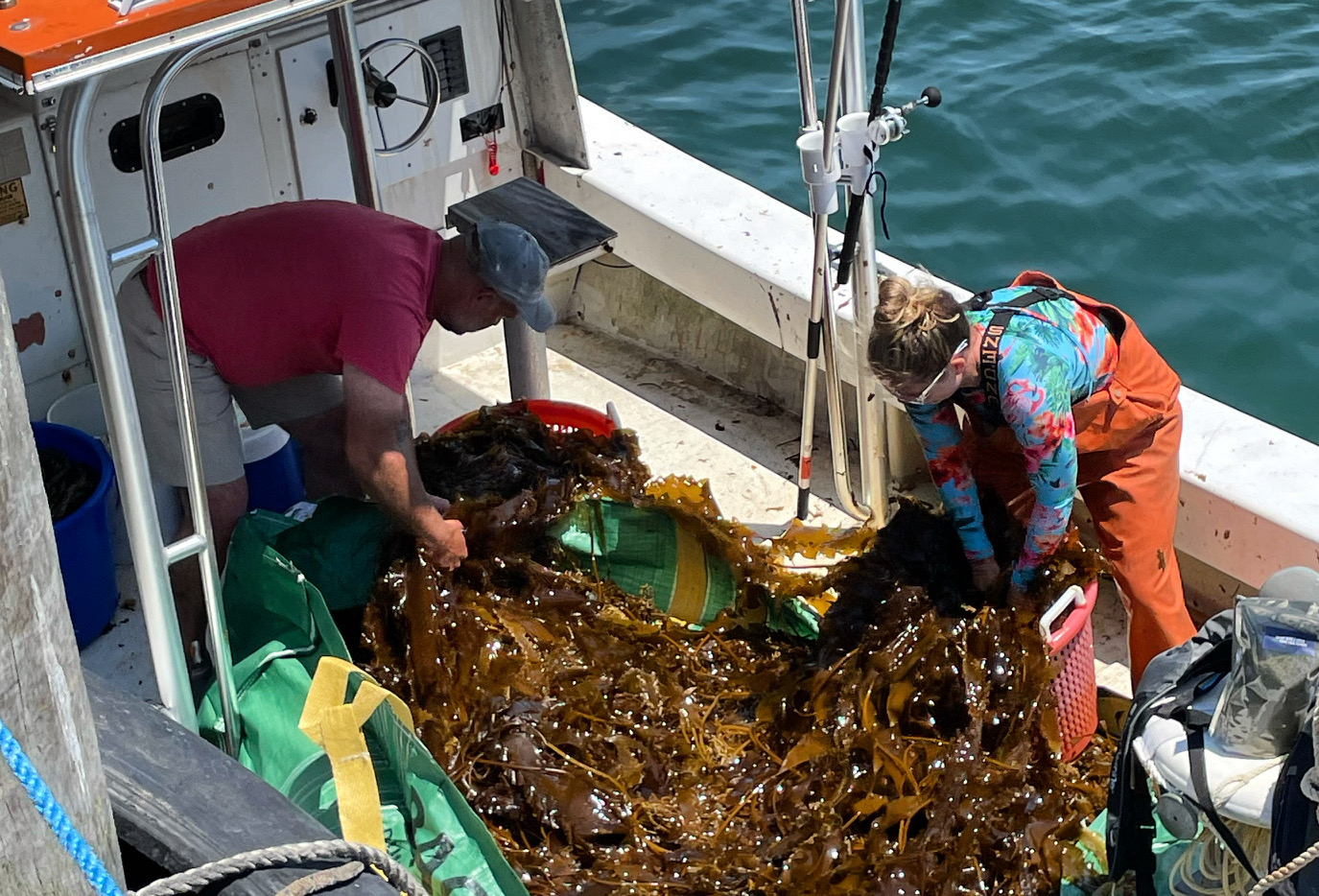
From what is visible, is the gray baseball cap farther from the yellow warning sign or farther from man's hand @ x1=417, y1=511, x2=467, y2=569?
the yellow warning sign

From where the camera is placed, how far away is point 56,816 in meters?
1.24

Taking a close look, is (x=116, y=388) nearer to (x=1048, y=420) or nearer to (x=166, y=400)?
(x=166, y=400)

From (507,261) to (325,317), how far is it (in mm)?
388

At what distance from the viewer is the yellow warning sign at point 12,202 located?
3.23 meters

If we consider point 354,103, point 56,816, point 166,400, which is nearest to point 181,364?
point 166,400

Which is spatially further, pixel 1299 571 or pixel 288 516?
pixel 288 516

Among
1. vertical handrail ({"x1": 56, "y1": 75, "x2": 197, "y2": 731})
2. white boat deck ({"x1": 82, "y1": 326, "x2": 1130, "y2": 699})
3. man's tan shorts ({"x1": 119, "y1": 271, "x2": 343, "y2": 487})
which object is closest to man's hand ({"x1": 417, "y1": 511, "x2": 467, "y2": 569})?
man's tan shorts ({"x1": 119, "y1": 271, "x2": 343, "y2": 487})

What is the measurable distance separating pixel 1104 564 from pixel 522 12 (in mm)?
2348

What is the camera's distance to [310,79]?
3674 millimetres

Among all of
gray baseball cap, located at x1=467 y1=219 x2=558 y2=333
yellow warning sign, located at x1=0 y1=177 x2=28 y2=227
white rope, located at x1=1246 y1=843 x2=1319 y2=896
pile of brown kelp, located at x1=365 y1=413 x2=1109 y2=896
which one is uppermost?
yellow warning sign, located at x1=0 y1=177 x2=28 y2=227

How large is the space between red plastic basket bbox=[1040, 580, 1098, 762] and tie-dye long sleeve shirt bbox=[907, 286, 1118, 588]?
0.12m

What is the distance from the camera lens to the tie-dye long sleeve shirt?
2695 mm

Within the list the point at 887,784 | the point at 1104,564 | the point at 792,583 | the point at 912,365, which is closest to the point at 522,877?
the point at 887,784

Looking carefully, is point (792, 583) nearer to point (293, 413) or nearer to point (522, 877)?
point (522, 877)
